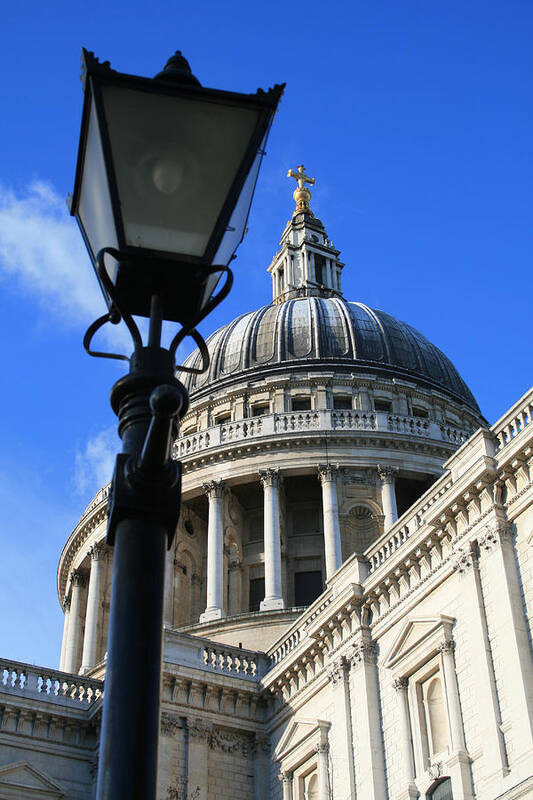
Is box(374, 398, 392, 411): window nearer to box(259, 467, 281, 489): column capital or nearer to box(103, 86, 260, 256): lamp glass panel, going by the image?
box(259, 467, 281, 489): column capital

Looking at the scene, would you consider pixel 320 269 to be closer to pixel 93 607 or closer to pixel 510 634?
pixel 93 607

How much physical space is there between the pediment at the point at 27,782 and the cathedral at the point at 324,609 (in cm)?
5

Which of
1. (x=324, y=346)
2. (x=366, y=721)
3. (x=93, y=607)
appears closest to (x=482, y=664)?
(x=366, y=721)

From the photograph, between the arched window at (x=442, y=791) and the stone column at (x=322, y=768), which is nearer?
the arched window at (x=442, y=791)

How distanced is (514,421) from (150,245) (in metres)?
18.9

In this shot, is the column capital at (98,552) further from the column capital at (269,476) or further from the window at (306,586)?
the window at (306,586)

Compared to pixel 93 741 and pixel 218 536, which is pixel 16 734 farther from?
pixel 218 536

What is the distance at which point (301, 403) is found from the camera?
49344 millimetres

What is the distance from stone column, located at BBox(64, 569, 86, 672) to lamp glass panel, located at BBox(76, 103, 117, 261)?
43.5 meters

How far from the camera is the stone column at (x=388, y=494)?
143 ft

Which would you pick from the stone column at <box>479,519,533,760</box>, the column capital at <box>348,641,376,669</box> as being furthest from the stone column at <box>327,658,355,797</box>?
the stone column at <box>479,519,533,760</box>

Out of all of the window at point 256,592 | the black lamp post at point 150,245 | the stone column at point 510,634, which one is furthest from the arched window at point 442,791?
the window at point 256,592

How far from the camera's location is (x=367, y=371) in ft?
168

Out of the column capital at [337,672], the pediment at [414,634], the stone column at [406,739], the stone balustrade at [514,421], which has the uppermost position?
the stone balustrade at [514,421]
